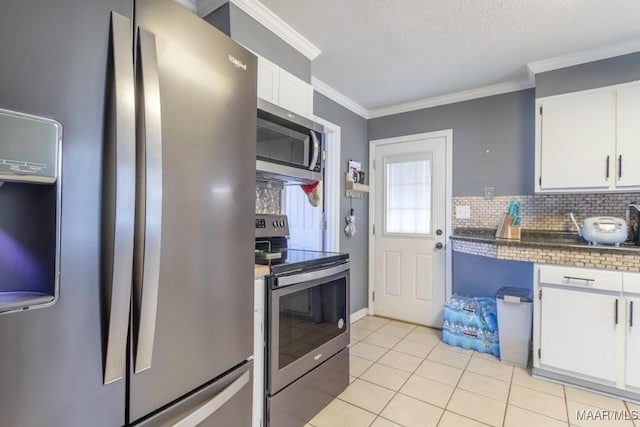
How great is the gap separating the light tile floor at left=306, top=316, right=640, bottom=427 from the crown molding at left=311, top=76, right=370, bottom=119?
2387mm

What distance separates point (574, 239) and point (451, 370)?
1.43 m

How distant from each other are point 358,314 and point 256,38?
2847 millimetres

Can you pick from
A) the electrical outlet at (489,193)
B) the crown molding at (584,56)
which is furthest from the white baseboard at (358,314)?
the crown molding at (584,56)

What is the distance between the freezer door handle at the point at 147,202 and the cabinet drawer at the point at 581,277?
2442 mm

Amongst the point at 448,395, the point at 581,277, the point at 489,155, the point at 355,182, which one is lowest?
the point at 448,395

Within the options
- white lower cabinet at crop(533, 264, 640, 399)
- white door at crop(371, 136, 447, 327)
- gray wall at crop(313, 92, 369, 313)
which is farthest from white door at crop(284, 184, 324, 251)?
white lower cabinet at crop(533, 264, 640, 399)

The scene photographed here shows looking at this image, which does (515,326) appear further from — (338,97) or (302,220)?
(338,97)

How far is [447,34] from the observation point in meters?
2.16

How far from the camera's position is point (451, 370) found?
93.8 inches

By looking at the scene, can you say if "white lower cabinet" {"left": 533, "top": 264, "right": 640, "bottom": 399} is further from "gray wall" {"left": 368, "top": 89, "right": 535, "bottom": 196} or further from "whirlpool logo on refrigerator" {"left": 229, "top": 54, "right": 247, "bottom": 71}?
"whirlpool logo on refrigerator" {"left": 229, "top": 54, "right": 247, "bottom": 71}

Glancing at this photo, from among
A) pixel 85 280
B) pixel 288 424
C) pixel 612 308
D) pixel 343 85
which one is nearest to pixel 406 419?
pixel 288 424

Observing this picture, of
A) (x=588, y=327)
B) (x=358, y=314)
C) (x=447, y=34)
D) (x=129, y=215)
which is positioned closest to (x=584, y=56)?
(x=447, y=34)

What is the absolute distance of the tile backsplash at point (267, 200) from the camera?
7.47ft

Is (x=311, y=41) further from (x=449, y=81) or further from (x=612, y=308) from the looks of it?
(x=612, y=308)
